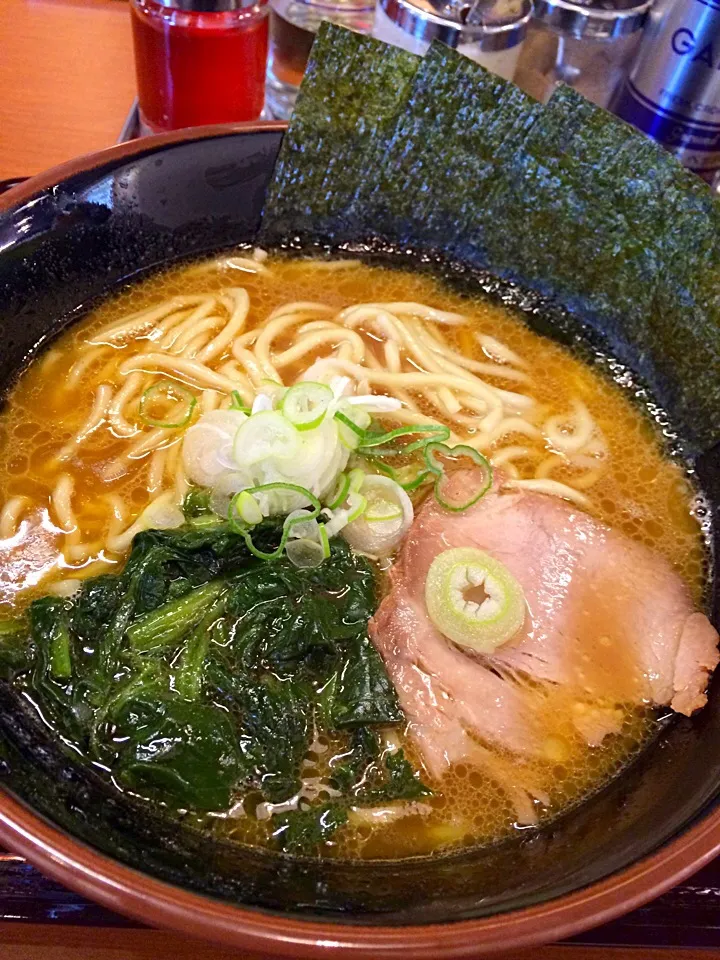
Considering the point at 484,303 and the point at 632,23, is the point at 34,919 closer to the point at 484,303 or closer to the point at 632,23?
the point at 484,303

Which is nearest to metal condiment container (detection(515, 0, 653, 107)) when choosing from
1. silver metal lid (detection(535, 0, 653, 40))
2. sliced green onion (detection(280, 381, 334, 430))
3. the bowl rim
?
silver metal lid (detection(535, 0, 653, 40))

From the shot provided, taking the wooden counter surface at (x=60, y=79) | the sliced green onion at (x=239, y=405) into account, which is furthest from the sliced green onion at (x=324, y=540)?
the wooden counter surface at (x=60, y=79)

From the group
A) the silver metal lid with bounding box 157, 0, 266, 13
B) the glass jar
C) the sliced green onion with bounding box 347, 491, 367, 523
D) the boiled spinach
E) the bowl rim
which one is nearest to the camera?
the bowl rim

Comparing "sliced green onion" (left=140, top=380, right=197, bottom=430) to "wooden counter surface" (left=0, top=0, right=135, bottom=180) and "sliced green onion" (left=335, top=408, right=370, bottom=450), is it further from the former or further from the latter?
"wooden counter surface" (left=0, top=0, right=135, bottom=180)

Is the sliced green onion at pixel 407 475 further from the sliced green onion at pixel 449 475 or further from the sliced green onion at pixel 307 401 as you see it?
the sliced green onion at pixel 307 401

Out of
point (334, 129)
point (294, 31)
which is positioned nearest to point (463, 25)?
point (334, 129)
